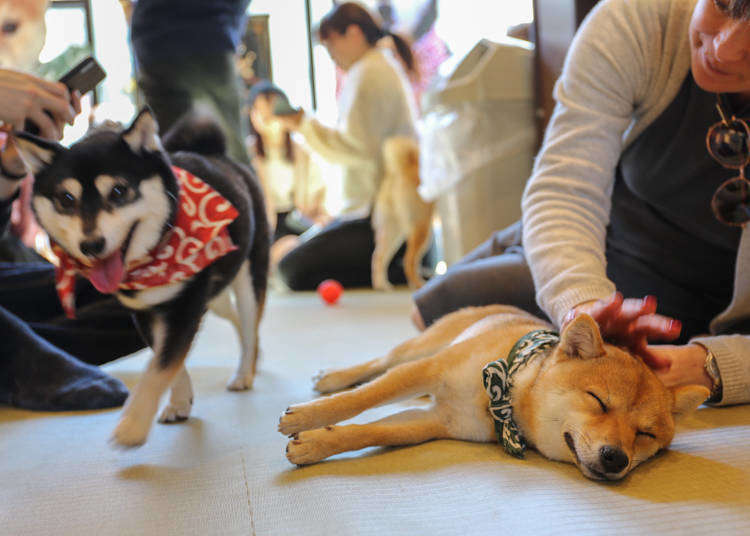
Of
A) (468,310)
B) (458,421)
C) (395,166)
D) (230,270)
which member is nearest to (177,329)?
(230,270)

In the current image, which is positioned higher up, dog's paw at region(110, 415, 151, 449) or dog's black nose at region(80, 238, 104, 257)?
dog's black nose at region(80, 238, 104, 257)

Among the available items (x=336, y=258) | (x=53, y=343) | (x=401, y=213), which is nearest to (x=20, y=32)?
(x=53, y=343)

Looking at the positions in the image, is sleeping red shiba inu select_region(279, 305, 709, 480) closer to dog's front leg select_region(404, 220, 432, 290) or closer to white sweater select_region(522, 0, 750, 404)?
white sweater select_region(522, 0, 750, 404)

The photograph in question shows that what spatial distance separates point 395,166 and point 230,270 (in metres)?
2.48

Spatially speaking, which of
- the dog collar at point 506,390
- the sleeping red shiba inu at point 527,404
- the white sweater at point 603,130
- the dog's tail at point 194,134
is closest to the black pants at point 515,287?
the white sweater at point 603,130

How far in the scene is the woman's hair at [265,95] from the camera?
460cm

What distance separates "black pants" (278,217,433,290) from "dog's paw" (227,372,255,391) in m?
2.38

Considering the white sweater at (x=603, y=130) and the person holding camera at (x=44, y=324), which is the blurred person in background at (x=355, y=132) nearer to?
the person holding camera at (x=44, y=324)

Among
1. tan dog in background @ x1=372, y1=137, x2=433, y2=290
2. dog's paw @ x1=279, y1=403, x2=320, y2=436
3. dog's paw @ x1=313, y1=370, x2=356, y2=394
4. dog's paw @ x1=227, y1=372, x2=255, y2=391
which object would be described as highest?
dog's paw @ x1=279, y1=403, x2=320, y2=436

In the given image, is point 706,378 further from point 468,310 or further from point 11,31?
point 11,31

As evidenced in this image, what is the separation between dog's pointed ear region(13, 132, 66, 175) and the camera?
3.48 feet

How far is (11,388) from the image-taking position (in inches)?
58.4

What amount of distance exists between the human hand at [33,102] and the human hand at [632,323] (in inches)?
40.7

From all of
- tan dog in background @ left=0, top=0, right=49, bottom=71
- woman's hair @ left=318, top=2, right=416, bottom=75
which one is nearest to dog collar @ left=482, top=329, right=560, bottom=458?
tan dog in background @ left=0, top=0, right=49, bottom=71
